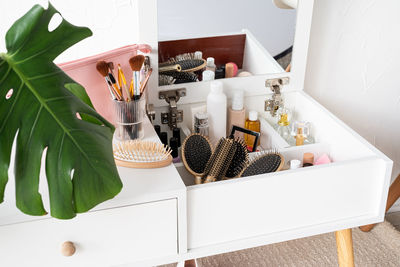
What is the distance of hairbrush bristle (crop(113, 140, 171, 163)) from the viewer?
1031mm

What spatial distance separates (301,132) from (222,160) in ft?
0.93

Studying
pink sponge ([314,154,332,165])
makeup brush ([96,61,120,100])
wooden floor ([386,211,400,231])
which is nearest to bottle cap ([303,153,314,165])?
pink sponge ([314,154,332,165])

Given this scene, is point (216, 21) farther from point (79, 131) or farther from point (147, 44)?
point (79, 131)

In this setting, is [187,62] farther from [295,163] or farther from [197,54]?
[295,163]

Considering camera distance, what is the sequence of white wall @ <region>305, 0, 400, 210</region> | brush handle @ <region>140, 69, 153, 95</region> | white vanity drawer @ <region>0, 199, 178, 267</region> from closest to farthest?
white vanity drawer @ <region>0, 199, 178, 267</region>
brush handle @ <region>140, 69, 153, 95</region>
white wall @ <region>305, 0, 400, 210</region>

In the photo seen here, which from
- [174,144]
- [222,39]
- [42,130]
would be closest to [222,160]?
[174,144]

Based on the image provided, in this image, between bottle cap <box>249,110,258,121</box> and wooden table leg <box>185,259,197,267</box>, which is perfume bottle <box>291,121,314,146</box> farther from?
wooden table leg <box>185,259,197,267</box>

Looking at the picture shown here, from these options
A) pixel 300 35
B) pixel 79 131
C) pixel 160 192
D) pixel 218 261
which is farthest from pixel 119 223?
pixel 218 261

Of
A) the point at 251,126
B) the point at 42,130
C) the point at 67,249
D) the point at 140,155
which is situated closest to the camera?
the point at 42,130

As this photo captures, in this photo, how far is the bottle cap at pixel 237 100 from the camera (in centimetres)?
131

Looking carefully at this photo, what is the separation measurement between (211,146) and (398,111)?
0.79 metres

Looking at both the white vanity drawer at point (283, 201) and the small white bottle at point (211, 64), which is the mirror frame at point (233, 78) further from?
the white vanity drawer at point (283, 201)

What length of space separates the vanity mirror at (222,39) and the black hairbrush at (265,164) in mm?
277

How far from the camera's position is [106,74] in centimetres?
109
